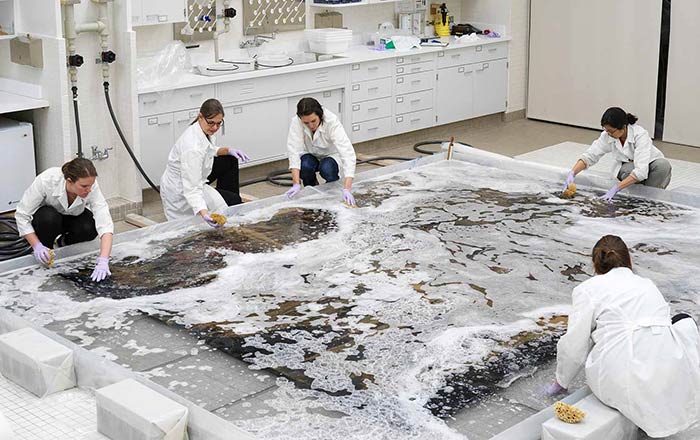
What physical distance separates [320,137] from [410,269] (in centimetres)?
158

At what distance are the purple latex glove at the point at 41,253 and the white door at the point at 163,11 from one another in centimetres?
246

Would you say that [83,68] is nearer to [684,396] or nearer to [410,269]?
[410,269]

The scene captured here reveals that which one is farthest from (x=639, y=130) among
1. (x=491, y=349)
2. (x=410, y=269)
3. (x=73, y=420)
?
(x=73, y=420)

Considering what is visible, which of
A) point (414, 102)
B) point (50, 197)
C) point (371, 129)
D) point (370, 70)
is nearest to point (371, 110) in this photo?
point (371, 129)

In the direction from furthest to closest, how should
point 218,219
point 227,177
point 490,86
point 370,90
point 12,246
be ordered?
point 490,86 → point 370,90 → point 227,177 → point 218,219 → point 12,246

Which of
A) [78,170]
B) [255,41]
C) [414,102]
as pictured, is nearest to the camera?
[78,170]

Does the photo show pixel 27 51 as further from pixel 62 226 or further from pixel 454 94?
pixel 454 94

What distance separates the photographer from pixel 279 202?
638 centimetres

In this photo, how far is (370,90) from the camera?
28.5ft

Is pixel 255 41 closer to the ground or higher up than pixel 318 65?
higher up

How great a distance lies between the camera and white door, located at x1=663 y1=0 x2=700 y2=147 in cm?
912

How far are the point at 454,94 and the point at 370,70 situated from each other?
124cm

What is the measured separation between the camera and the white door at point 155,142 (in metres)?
7.08

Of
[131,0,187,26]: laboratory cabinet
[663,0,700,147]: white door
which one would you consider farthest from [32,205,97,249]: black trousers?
[663,0,700,147]: white door
